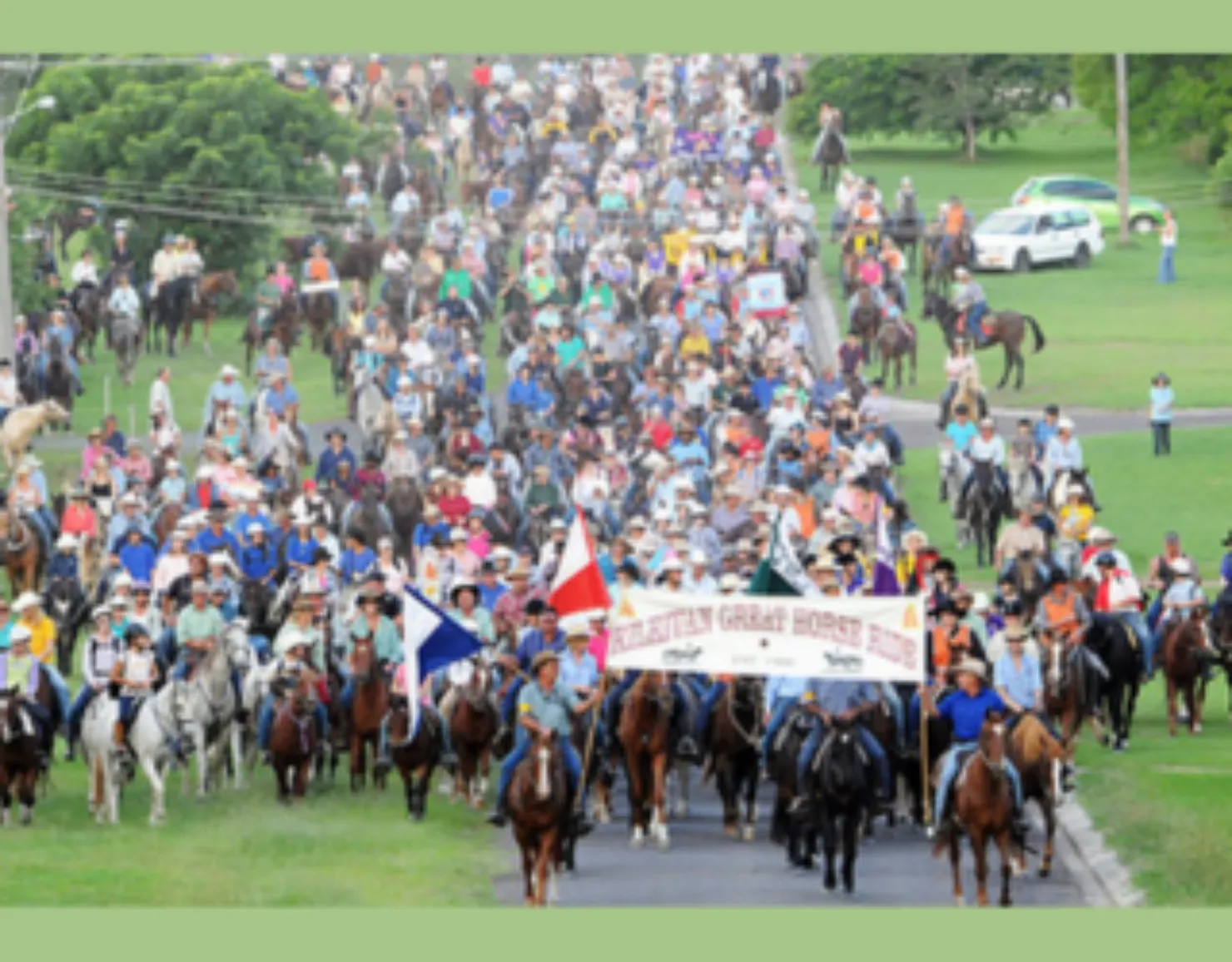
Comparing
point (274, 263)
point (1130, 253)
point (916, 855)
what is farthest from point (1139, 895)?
point (1130, 253)

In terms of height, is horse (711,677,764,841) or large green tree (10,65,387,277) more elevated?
large green tree (10,65,387,277)

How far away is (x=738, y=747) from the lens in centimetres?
2859

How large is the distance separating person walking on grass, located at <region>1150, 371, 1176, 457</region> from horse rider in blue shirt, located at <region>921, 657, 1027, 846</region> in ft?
71.9

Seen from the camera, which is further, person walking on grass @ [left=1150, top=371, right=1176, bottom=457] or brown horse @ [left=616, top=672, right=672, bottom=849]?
person walking on grass @ [left=1150, top=371, right=1176, bottom=457]

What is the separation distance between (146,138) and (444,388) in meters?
13.8

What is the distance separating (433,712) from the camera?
29.4m

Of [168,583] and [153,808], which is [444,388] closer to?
[168,583]

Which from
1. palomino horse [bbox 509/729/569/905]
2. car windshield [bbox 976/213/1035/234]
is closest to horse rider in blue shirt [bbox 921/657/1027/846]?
palomino horse [bbox 509/729/569/905]

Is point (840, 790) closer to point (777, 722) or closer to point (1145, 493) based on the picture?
point (777, 722)

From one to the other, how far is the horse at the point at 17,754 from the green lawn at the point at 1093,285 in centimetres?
2309

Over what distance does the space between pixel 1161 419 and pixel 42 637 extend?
822 inches

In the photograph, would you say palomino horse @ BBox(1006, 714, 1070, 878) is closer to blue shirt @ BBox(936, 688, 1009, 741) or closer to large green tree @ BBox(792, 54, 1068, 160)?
blue shirt @ BBox(936, 688, 1009, 741)

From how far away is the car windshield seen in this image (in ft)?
202

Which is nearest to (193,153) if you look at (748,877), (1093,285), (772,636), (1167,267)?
(1093,285)
